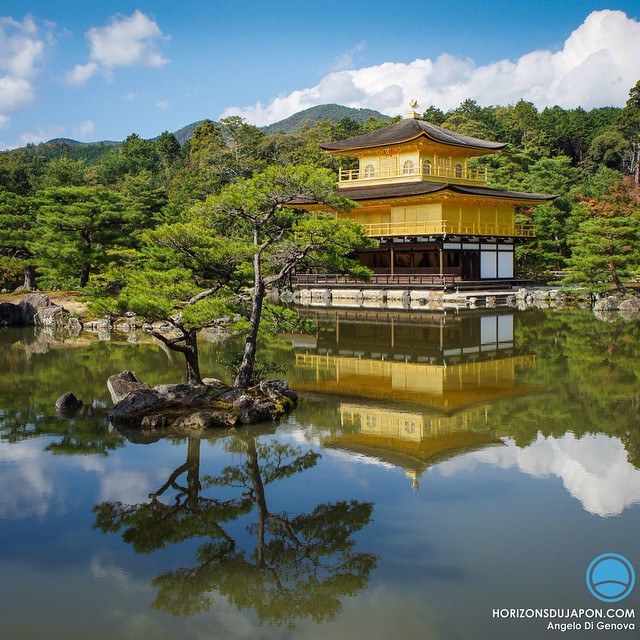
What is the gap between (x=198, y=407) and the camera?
35.4 ft

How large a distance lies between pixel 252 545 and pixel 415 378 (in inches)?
323

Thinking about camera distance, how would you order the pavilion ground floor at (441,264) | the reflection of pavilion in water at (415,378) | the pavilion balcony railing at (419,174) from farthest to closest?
the pavilion balcony railing at (419,174), the pavilion ground floor at (441,264), the reflection of pavilion in water at (415,378)

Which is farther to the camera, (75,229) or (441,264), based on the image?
(441,264)

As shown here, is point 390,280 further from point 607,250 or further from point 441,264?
point 607,250

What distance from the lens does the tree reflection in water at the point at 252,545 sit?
219 inches

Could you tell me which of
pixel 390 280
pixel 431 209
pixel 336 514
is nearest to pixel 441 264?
pixel 390 280

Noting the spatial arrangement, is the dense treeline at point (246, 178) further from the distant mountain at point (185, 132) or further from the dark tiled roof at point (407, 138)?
the distant mountain at point (185, 132)

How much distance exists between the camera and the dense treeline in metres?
26.9

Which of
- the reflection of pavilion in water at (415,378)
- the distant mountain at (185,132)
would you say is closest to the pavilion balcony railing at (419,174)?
the reflection of pavilion in water at (415,378)

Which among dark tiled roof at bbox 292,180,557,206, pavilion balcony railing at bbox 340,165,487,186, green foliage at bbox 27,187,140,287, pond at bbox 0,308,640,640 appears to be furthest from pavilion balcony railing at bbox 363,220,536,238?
pond at bbox 0,308,640,640

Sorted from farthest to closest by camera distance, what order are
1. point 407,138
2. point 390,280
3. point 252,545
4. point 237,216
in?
point 407,138
point 390,280
point 237,216
point 252,545

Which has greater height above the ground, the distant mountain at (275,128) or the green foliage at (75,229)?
the distant mountain at (275,128)

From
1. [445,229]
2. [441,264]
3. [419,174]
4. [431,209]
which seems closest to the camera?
[445,229]

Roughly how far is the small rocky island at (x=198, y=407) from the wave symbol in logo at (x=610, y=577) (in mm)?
5806
